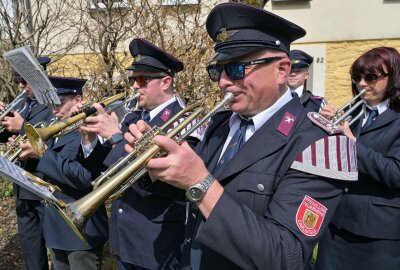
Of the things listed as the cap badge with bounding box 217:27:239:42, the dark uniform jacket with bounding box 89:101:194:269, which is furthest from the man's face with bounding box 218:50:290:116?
the dark uniform jacket with bounding box 89:101:194:269

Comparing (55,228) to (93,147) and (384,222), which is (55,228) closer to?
(93,147)

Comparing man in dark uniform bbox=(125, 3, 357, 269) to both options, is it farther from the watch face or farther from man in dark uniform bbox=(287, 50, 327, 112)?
man in dark uniform bbox=(287, 50, 327, 112)

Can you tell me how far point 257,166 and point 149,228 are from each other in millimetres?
1356

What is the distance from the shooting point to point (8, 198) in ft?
21.2

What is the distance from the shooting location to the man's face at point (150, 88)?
10.4 ft

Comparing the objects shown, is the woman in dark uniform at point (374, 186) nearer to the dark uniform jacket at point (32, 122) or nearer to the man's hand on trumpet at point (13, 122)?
the dark uniform jacket at point (32, 122)

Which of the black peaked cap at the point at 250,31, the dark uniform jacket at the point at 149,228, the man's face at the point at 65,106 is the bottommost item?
the dark uniform jacket at the point at 149,228

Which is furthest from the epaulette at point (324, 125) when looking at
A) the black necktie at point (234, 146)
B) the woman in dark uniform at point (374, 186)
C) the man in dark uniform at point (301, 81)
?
the man in dark uniform at point (301, 81)

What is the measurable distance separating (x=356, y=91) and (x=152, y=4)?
4612 millimetres

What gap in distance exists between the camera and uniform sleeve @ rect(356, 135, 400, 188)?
2.44 meters

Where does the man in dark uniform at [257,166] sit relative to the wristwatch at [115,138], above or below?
above

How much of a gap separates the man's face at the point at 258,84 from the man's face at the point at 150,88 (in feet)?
4.58

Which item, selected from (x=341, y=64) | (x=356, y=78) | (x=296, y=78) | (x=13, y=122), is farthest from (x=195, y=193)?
(x=341, y=64)

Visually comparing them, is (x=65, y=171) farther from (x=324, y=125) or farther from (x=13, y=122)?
(x=324, y=125)
